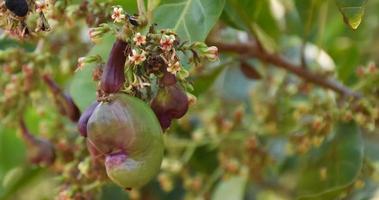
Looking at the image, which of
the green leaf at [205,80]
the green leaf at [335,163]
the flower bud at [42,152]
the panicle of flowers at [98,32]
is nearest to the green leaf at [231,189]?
the green leaf at [335,163]

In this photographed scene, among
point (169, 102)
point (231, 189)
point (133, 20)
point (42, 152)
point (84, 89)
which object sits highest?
point (133, 20)

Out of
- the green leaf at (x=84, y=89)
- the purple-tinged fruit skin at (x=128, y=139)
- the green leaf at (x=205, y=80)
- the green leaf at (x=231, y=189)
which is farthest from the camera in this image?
the green leaf at (x=231, y=189)

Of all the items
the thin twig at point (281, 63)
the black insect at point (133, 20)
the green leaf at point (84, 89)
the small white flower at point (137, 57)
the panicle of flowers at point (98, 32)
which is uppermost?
the black insect at point (133, 20)

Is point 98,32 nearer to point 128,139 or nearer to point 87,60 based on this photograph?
point 87,60

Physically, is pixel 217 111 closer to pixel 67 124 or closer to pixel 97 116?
pixel 67 124

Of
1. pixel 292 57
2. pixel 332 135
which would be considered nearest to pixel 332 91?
pixel 332 135

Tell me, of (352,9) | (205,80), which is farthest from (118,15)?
(205,80)

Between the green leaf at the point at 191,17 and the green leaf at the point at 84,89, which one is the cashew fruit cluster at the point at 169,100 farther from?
the green leaf at the point at 84,89

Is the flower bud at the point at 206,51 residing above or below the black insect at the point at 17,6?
below
